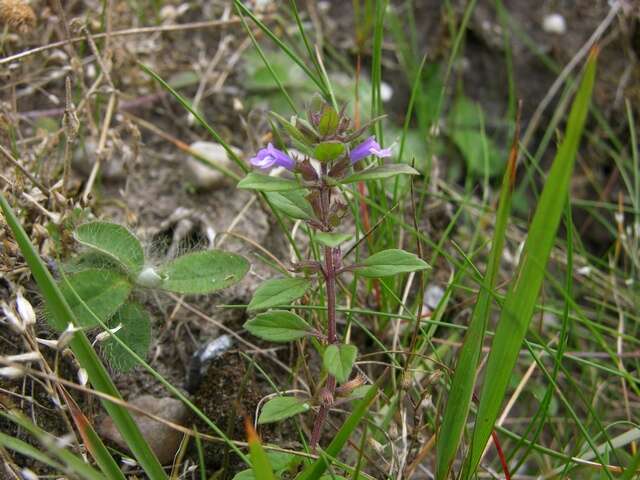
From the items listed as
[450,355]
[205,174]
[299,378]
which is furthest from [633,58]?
[299,378]

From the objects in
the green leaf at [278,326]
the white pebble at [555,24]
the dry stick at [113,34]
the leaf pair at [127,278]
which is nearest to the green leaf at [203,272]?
the leaf pair at [127,278]

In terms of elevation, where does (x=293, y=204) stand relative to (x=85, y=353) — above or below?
above

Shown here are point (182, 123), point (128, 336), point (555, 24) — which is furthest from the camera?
point (555, 24)

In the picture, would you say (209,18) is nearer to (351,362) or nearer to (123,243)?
(123,243)

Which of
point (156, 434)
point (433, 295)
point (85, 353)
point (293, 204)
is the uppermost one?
point (293, 204)

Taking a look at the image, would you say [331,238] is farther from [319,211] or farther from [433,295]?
[433,295]

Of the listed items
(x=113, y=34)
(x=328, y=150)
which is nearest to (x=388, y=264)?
(x=328, y=150)

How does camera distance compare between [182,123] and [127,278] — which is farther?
[182,123]
